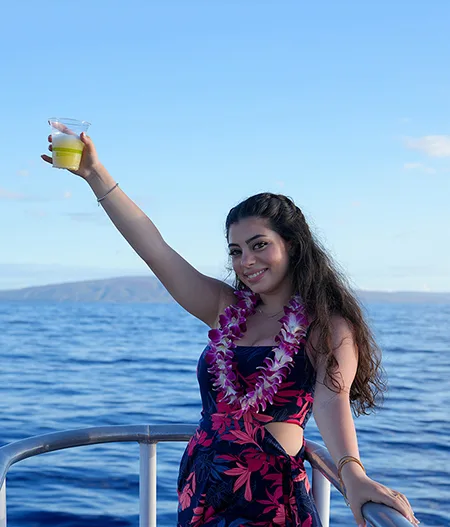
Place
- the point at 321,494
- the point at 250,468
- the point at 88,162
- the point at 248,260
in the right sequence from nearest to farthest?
the point at 250,468
the point at 321,494
the point at 248,260
the point at 88,162

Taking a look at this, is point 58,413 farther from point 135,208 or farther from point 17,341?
point 17,341

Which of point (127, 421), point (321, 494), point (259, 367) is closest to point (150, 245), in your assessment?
point (259, 367)

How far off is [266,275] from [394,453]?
726 cm

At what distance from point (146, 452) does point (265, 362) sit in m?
0.51

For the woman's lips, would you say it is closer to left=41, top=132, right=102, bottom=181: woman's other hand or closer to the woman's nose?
the woman's nose

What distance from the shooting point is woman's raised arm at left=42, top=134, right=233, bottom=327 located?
7.77ft

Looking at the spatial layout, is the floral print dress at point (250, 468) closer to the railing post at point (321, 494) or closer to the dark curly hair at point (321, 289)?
the railing post at point (321, 494)

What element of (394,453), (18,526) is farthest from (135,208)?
(394,453)

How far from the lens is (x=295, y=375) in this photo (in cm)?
212

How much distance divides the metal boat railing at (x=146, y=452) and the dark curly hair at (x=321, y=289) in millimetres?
260

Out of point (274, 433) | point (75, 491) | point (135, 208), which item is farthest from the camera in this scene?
point (75, 491)

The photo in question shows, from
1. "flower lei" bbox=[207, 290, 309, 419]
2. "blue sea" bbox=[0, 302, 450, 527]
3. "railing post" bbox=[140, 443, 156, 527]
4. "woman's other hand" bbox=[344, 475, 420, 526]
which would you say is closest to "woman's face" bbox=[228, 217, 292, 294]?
"flower lei" bbox=[207, 290, 309, 419]

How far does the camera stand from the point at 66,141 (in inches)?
88.9

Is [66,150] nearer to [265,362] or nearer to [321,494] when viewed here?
[265,362]
